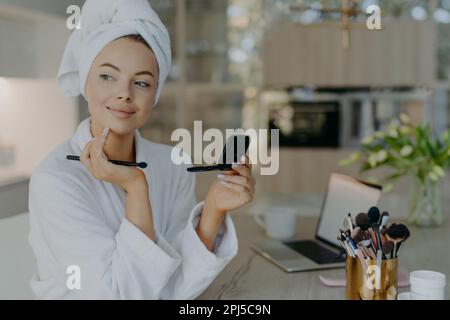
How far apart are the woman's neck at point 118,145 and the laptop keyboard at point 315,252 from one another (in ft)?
1.62

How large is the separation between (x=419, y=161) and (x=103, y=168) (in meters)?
0.99

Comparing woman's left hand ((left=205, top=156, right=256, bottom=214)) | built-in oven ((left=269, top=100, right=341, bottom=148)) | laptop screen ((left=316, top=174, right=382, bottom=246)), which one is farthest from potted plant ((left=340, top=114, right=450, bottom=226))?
built-in oven ((left=269, top=100, right=341, bottom=148))

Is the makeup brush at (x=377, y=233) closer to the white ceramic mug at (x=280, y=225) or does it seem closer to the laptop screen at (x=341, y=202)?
the laptop screen at (x=341, y=202)

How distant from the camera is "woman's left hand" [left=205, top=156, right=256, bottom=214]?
0.81 metres

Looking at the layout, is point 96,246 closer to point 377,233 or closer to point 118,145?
point 118,145

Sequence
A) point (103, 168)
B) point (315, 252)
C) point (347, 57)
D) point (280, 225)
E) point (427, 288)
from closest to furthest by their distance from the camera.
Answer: point (103, 168), point (427, 288), point (315, 252), point (280, 225), point (347, 57)

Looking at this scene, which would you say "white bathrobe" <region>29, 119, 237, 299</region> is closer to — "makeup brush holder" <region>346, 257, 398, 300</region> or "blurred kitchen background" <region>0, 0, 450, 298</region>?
"makeup brush holder" <region>346, 257, 398, 300</region>

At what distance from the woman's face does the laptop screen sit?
56 cm

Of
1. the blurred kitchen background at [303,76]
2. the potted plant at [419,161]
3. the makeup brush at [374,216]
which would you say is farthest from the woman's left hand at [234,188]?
the blurred kitchen background at [303,76]

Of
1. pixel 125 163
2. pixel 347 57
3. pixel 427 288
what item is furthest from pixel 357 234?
pixel 347 57

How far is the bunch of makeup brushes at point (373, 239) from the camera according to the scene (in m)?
0.87

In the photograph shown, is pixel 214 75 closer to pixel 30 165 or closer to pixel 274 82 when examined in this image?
pixel 274 82

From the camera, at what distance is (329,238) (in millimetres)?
1259

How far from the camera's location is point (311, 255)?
1181 millimetres
